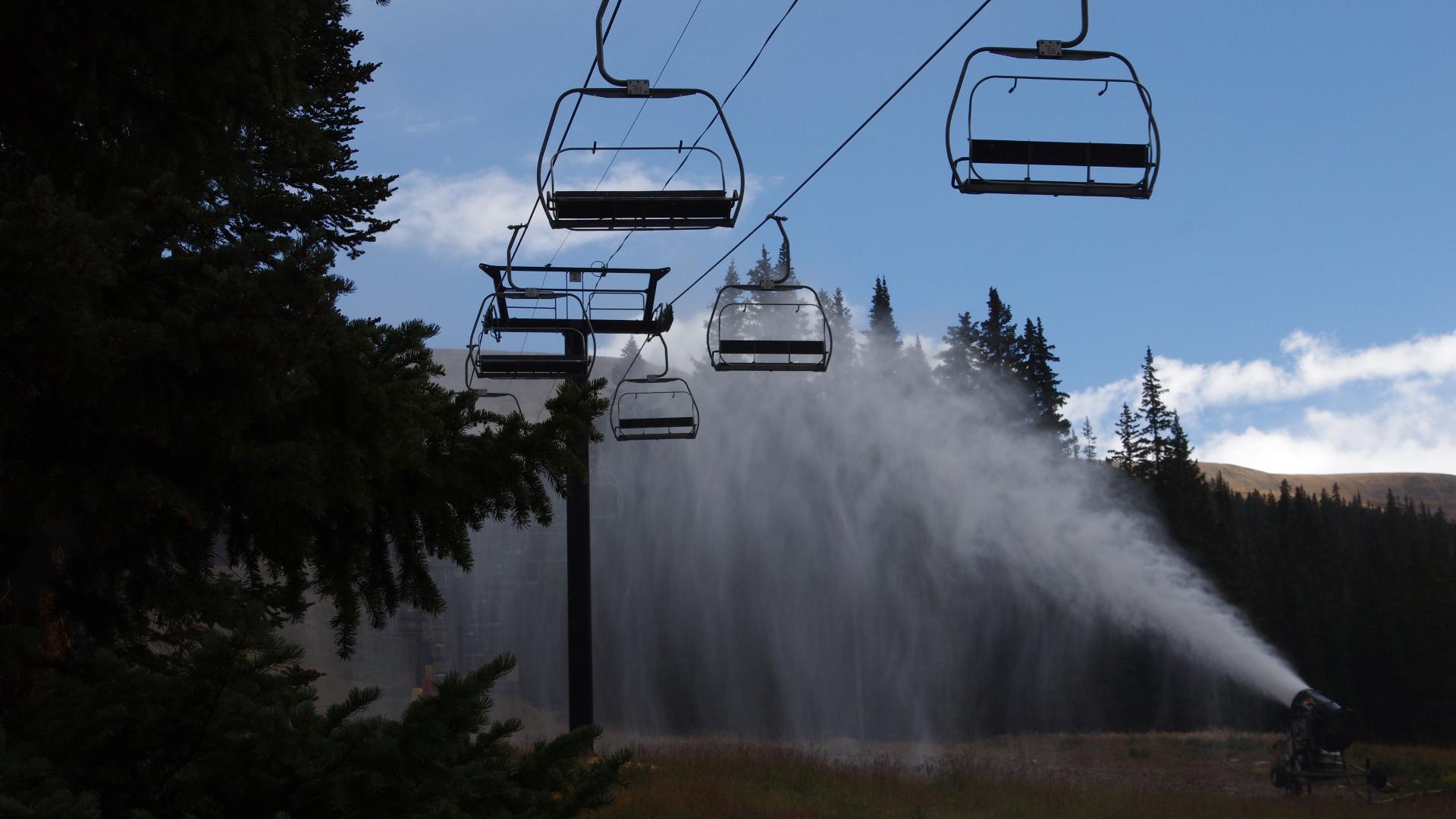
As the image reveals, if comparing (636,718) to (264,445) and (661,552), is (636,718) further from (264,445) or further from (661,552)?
(264,445)

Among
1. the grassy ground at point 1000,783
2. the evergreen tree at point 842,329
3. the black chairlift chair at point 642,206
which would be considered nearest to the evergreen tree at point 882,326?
the evergreen tree at point 842,329

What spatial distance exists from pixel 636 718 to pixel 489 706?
45344 millimetres

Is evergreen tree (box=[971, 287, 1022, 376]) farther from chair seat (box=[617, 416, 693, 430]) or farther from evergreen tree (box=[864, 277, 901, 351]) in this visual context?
chair seat (box=[617, 416, 693, 430])

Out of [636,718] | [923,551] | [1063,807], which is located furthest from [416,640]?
[1063,807]

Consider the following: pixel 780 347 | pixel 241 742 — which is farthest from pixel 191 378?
pixel 780 347

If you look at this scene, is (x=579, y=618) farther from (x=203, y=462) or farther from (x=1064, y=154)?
(x=203, y=462)

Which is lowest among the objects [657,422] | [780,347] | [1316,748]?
[1316,748]

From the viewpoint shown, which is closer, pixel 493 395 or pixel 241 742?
pixel 241 742

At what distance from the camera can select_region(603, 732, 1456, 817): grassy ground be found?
17875mm

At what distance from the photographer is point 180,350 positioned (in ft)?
9.66

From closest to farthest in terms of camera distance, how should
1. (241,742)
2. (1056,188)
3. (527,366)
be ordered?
1. (241,742)
2. (1056,188)
3. (527,366)

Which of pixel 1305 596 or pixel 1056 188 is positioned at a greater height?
pixel 1056 188

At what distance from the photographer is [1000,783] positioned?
23.2 m

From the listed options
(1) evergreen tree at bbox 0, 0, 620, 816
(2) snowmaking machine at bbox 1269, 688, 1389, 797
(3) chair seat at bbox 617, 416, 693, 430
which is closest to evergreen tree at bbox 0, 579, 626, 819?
(1) evergreen tree at bbox 0, 0, 620, 816
